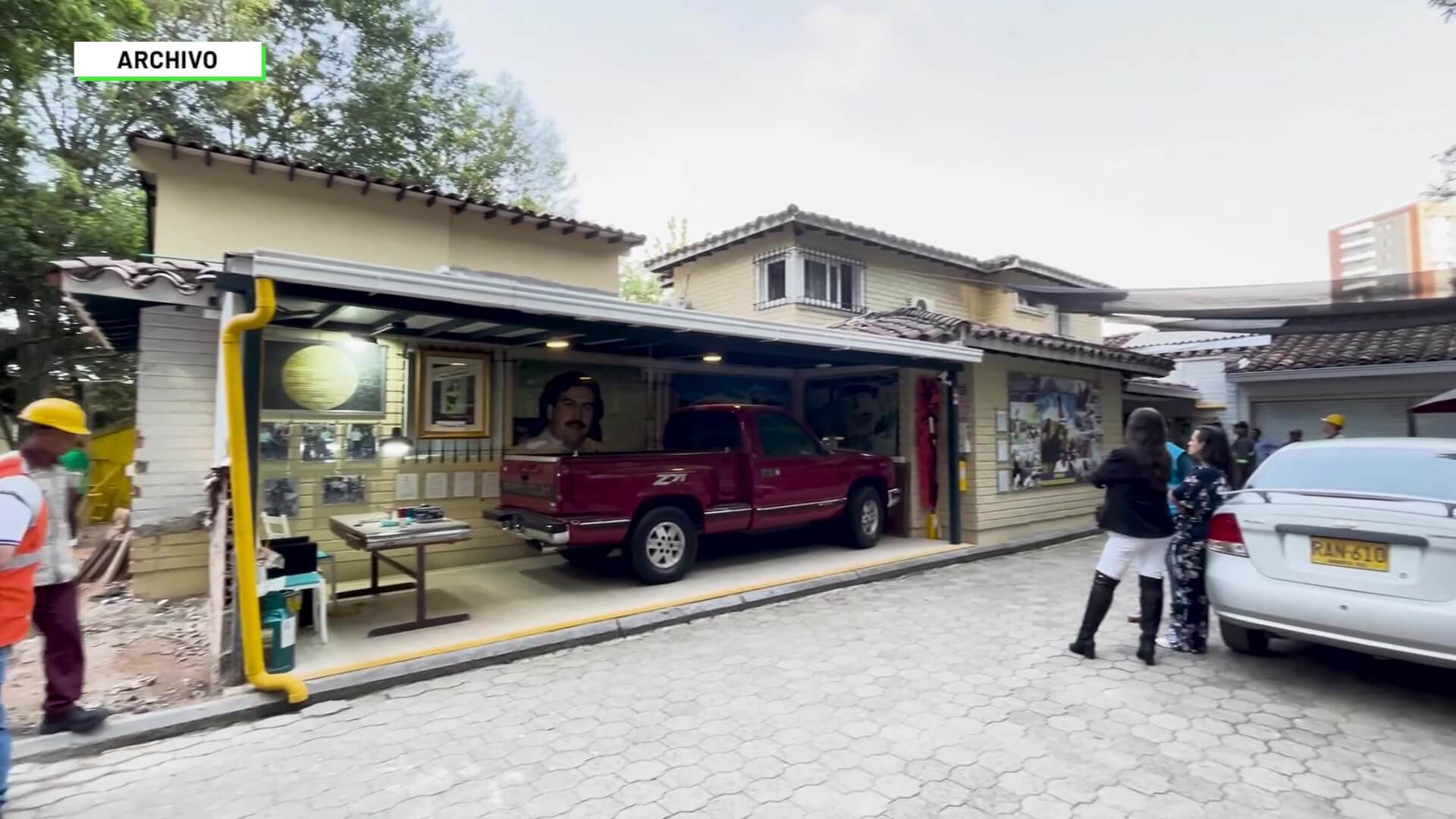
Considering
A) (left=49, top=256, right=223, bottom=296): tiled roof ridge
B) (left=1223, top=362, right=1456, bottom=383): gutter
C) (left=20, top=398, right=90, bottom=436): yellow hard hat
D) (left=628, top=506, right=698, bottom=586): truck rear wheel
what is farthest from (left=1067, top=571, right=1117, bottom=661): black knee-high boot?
(left=1223, top=362, right=1456, bottom=383): gutter

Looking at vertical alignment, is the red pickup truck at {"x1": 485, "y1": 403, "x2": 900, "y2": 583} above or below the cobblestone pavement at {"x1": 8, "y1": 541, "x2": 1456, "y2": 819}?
above

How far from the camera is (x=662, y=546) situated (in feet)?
22.2

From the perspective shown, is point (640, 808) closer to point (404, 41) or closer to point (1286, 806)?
point (1286, 806)

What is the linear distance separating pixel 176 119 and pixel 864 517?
653 inches

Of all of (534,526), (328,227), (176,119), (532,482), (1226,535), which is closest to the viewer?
(1226,535)

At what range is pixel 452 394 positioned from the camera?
762cm

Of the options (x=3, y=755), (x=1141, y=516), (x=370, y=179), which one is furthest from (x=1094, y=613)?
(x=370, y=179)

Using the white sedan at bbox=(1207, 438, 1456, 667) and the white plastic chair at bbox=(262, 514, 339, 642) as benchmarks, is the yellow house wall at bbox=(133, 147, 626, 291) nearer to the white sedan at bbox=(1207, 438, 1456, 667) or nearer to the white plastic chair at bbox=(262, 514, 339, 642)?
the white plastic chair at bbox=(262, 514, 339, 642)

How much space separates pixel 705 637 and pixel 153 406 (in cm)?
565

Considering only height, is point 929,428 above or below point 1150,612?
above

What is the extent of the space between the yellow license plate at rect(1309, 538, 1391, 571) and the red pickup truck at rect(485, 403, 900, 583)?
4755 mm

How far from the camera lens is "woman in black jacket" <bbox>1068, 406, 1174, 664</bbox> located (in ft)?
14.7

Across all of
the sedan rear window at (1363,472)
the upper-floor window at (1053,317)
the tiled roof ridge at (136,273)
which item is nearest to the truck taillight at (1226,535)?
the sedan rear window at (1363,472)

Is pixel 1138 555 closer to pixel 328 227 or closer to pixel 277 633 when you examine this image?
pixel 277 633
